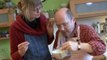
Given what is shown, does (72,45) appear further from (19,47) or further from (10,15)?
(10,15)

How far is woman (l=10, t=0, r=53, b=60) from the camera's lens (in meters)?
1.53

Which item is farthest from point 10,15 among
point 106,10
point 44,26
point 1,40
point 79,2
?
point 44,26

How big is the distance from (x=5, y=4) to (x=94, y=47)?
7.37 feet

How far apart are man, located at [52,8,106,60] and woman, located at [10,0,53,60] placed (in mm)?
150

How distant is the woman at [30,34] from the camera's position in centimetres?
153

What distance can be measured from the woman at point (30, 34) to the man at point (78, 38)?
15cm

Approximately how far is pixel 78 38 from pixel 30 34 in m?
0.36

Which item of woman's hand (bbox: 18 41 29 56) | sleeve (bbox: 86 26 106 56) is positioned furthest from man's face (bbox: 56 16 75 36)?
woman's hand (bbox: 18 41 29 56)

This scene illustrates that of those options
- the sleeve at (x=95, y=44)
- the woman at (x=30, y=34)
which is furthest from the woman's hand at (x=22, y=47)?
the sleeve at (x=95, y=44)

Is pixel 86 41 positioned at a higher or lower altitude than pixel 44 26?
lower

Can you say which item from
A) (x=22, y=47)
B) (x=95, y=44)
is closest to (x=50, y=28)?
(x=22, y=47)

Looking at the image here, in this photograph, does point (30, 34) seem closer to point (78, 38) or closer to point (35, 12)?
point (35, 12)

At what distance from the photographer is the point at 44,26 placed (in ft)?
5.27

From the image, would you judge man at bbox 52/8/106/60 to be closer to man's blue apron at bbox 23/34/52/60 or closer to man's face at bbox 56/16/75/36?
man's face at bbox 56/16/75/36
